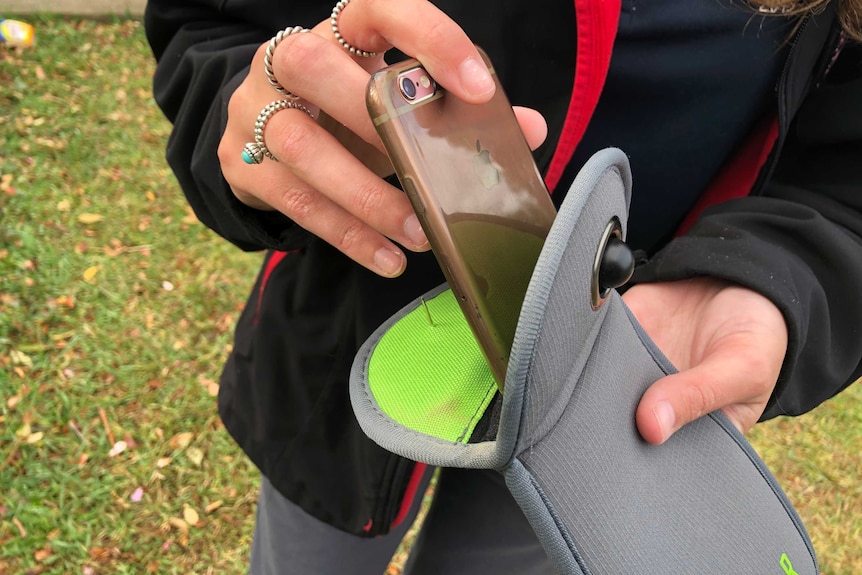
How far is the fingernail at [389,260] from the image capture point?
0.57 meters

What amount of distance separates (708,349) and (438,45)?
1.65 ft

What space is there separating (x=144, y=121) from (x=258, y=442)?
2.40 m

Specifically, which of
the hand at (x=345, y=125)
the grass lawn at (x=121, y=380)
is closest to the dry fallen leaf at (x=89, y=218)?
the grass lawn at (x=121, y=380)

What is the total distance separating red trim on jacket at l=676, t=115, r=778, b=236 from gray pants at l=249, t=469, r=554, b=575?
0.54 meters

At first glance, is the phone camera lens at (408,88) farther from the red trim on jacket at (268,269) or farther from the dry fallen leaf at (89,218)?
the dry fallen leaf at (89,218)

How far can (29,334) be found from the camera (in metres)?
2.10

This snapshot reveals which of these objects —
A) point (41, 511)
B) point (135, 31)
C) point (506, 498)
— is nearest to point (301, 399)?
point (506, 498)

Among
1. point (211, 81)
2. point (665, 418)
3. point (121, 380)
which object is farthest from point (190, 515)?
point (665, 418)

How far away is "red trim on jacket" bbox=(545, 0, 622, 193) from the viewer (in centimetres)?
64

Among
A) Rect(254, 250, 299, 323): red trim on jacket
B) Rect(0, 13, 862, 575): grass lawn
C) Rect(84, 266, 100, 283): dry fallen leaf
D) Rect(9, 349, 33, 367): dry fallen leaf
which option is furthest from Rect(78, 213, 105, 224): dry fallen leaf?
Rect(254, 250, 299, 323): red trim on jacket

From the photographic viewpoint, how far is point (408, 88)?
0.47 meters

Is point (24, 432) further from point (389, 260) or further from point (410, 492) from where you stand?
point (389, 260)

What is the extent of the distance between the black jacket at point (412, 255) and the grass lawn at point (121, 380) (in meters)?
0.99

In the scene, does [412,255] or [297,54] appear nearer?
[297,54]
